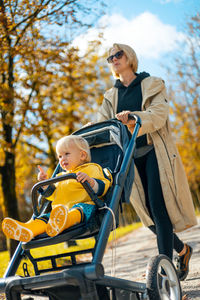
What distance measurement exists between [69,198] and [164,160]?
1.12m

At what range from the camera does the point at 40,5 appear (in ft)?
20.7

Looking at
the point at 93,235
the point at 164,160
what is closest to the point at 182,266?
the point at 164,160

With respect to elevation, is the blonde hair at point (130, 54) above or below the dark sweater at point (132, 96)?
above

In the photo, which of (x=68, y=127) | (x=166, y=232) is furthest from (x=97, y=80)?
(x=166, y=232)

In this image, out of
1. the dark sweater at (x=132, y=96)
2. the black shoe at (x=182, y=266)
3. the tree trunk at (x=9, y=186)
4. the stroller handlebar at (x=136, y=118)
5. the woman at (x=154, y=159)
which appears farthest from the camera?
the tree trunk at (x=9, y=186)

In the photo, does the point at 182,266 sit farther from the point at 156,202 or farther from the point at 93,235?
the point at 93,235

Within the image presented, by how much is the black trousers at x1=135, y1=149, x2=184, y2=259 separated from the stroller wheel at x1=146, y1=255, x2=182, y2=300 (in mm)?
443

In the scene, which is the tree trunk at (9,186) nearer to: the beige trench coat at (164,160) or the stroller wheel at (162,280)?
the beige trench coat at (164,160)

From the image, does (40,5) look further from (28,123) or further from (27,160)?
(27,160)

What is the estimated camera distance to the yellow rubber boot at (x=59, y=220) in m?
2.22

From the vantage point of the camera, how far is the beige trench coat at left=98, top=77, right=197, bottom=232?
11.1 ft

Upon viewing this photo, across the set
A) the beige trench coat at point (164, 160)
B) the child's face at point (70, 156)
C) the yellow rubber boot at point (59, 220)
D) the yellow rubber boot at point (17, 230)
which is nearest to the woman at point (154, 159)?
the beige trench coat at point (164, 160)

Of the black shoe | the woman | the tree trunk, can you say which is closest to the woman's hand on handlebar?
the woman

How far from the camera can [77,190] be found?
2.75 m
